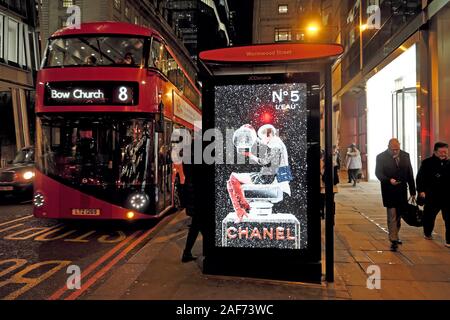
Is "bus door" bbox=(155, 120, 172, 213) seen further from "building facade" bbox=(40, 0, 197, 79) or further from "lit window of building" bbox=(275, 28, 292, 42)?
"lit window of building" bbox=(275, 28, 292, 42)

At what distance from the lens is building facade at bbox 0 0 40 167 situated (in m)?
27.0

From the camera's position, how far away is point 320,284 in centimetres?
498

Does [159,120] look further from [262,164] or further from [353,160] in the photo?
[353,160]

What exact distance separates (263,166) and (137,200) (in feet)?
12.6

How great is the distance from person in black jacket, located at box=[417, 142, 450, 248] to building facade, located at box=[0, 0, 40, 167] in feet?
88.3

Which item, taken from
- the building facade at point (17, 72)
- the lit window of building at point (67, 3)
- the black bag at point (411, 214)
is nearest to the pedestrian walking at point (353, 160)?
the black bag at point (411, 214)

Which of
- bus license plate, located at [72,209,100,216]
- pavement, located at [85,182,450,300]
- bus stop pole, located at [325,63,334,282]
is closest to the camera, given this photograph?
pavement, located at [85,182,450,300]

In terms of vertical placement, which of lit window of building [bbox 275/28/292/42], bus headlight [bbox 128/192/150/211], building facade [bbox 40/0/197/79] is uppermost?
lit window of building [bbox 275/28/292/42]

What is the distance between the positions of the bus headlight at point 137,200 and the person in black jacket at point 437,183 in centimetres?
518

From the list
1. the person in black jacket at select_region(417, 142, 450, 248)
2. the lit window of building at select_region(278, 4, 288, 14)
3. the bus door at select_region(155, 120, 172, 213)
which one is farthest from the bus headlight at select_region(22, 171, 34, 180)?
the lit window of building at select_region(278, 4, 288, 14)

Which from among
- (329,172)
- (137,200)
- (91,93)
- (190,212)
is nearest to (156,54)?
(91,93)

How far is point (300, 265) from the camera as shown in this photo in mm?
5047

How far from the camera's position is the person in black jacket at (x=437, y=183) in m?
6.89

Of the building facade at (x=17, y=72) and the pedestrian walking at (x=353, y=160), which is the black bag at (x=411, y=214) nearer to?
the pedestrian walking at (x=353, y=160)
